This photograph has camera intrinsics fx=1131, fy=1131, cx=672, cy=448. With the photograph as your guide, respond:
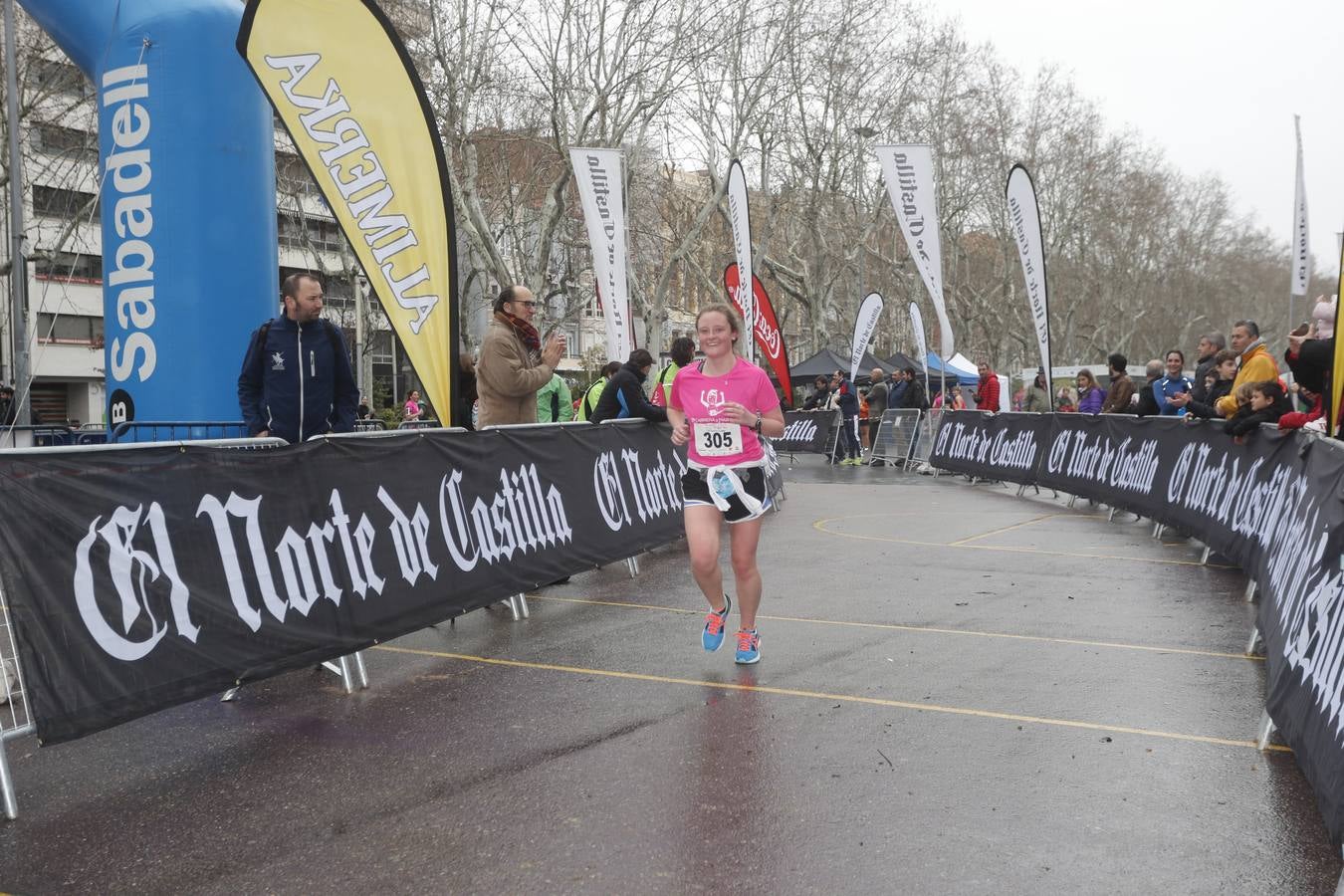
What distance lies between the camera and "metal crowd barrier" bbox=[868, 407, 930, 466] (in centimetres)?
2323

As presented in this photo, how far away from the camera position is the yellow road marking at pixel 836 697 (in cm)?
487

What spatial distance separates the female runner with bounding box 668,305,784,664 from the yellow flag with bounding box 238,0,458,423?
251 cm

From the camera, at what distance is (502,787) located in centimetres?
433

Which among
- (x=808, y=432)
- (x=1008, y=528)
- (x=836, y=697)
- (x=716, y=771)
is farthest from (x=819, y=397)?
(x=716, y=771)

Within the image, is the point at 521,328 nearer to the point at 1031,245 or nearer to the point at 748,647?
the point at 748,647

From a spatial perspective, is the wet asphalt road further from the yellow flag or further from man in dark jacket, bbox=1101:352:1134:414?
man in dark jacket, bbox=1101:352:1134:414

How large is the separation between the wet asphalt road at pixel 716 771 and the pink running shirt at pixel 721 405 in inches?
46.0

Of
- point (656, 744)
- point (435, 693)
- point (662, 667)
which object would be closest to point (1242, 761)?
point (656, 744)

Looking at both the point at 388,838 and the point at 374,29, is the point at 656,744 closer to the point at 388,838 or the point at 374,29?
the point at 388,838

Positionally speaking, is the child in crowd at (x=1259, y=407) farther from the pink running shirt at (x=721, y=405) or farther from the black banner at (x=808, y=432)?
the black banner at (x=808, y=432)

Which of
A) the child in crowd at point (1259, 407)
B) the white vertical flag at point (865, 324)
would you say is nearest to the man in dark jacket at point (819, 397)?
the white vertical flag at point (865, 324)

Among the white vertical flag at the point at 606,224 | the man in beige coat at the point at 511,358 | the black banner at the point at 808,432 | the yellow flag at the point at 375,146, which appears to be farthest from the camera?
the black banner at the point at 808,432

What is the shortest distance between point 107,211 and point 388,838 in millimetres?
8223

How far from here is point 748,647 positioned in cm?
628
